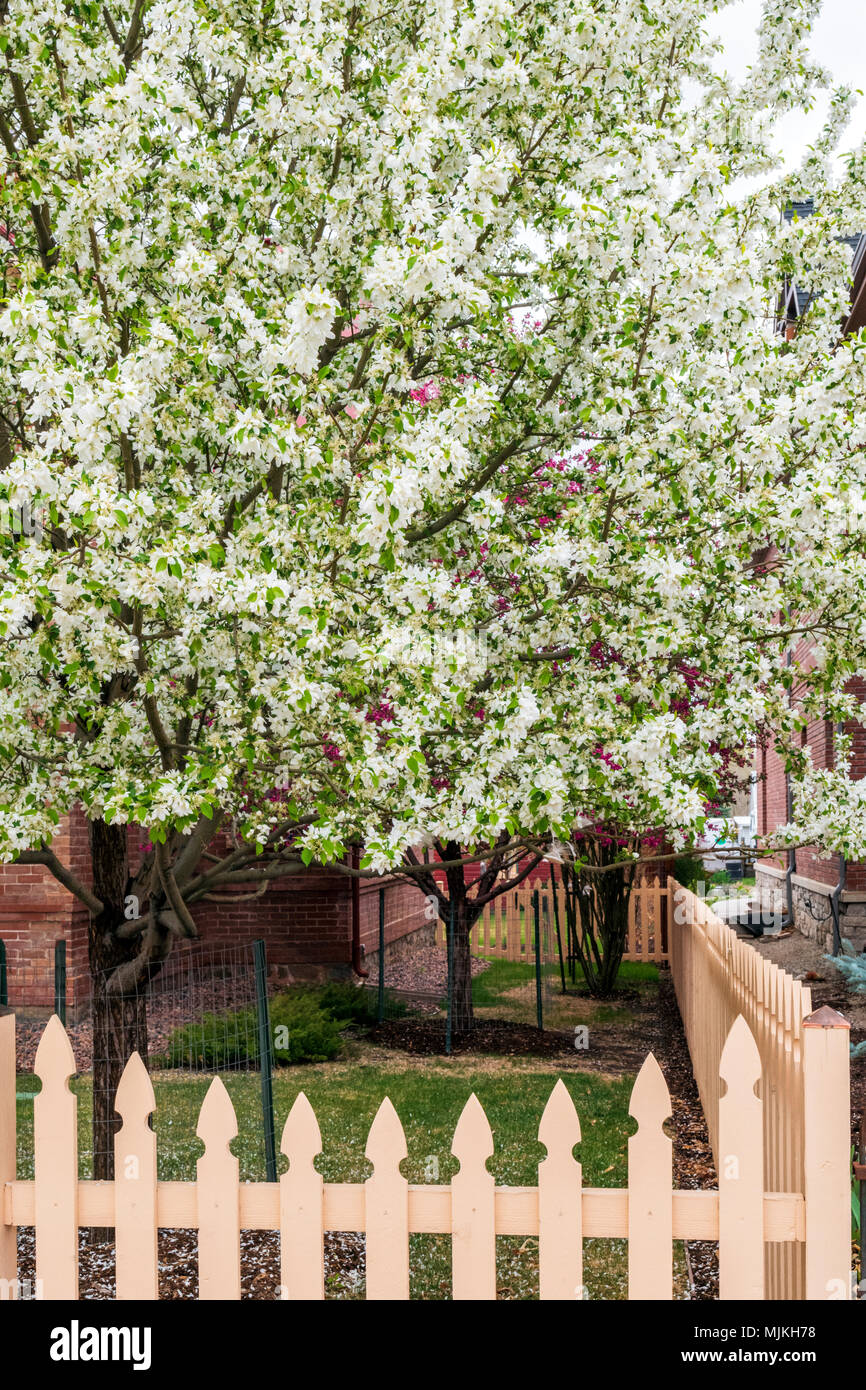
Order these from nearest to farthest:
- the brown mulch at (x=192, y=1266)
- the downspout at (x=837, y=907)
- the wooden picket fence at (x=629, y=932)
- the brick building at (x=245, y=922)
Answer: the brown mulch at (x=192, y=1266) → the brick building at (x=245, y=922) → the downspout at (x=837, y=907) → the wooden picket fence at (x=629, y=932)

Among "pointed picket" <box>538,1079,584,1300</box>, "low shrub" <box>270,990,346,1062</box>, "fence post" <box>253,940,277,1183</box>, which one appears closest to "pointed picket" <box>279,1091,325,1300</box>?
"pointed picket" <box>538,1079,584,1300</box>

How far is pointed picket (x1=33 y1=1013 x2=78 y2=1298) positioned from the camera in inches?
119

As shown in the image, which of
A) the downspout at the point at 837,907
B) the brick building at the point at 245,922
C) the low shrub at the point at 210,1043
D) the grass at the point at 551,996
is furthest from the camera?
the downspout at the point at 837,907

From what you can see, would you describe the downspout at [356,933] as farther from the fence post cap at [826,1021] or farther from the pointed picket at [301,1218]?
the fence post cap at [826,1021]

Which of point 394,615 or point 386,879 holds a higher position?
point 394,615

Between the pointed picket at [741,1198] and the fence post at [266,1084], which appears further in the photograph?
the fence post at [266,1084]

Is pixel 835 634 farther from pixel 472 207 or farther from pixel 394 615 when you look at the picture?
pixel 472 207

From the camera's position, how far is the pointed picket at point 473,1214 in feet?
9.39

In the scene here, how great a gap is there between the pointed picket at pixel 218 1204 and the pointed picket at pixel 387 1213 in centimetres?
35

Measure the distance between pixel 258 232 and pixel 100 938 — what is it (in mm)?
3186

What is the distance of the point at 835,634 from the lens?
4.86 m

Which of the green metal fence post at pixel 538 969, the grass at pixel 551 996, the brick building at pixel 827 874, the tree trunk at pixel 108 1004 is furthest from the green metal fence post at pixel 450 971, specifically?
the tree trunk at pixel 108 1004

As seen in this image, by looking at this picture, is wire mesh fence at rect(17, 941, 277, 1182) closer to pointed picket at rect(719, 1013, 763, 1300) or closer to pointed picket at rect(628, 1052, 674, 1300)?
pointed picket at rect(628, 1052, 674, 1300)

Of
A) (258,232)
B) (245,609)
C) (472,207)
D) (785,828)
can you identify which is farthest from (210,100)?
(785,828)
